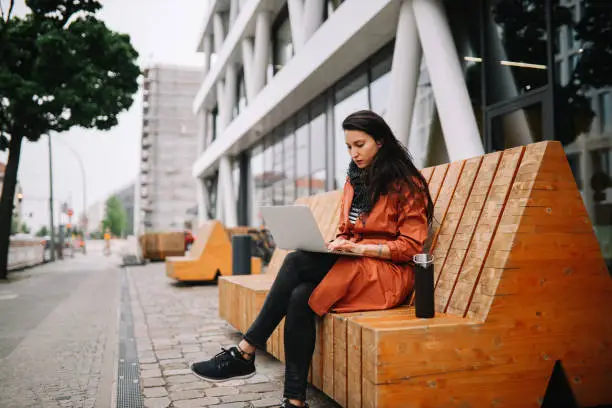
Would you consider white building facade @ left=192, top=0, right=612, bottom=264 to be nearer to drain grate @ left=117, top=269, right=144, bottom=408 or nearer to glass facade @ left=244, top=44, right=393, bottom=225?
glass facade @ left=244, top=44, right=393, bottom=225

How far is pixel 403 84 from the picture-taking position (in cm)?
954

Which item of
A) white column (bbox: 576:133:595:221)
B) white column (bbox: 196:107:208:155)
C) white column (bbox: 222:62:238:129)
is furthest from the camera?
white column (bbox: 196:107:208:155)

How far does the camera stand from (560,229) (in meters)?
2.91

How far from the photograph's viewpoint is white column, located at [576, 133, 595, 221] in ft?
22.9

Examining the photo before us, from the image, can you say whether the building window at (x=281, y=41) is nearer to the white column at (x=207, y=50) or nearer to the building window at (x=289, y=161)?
the building window at (x=289, y=161)

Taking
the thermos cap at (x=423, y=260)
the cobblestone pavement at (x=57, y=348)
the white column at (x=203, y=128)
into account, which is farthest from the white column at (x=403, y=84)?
the white column at (x=203, y=128)

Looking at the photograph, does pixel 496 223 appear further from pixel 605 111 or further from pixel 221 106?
pixel 221 106

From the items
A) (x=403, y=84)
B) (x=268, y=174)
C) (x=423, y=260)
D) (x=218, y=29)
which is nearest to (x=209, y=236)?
(x=403, y=84)

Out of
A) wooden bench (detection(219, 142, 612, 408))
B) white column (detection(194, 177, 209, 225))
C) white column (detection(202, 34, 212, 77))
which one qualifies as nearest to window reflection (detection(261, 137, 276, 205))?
white column (detection(202, 34, 212, 77))

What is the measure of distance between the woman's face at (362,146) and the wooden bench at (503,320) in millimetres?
680

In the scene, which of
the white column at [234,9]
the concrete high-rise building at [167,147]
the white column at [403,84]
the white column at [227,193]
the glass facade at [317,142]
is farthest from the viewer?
the concrete high-rise building at [167,147]

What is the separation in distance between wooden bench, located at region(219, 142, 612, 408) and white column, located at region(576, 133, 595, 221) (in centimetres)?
451

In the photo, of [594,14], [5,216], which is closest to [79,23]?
[5,216]

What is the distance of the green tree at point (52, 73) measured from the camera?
15414 mm
